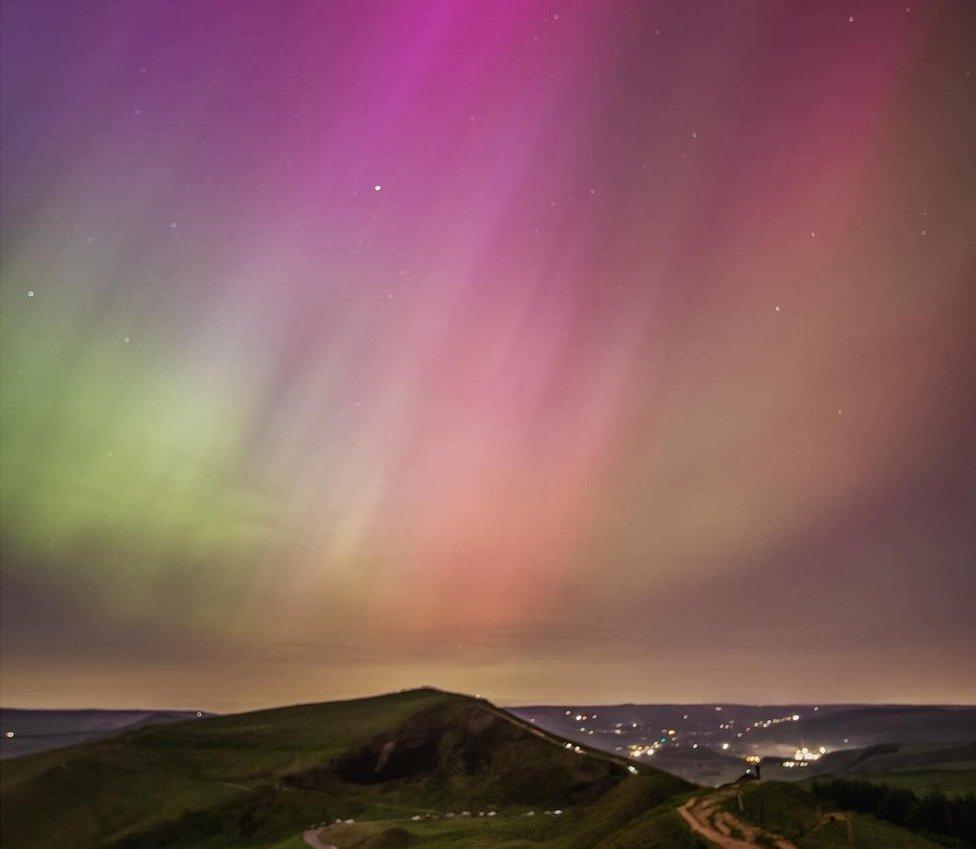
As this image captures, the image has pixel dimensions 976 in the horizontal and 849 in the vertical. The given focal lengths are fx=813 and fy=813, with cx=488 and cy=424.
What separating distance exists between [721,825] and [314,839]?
64333mm

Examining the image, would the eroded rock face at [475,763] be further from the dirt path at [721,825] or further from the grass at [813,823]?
the grass at [813,823]

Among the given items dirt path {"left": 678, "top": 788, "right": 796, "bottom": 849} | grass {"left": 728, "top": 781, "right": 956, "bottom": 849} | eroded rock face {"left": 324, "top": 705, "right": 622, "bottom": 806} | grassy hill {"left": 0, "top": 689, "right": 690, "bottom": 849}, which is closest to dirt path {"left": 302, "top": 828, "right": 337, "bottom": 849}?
grassy hill {"left": 0, "top": 689, "right": 690, "bottom": 849}

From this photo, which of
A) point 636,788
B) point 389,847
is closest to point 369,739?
point 389,847

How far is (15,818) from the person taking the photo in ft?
477

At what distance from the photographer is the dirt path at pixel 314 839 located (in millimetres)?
98794

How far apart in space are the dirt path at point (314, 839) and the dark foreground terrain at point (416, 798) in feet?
1.61

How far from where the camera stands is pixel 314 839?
4171 inches

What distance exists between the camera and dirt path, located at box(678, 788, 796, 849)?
5666cm

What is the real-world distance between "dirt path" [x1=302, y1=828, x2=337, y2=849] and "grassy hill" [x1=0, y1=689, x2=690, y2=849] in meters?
8.24

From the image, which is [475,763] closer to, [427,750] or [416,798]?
[416,798]

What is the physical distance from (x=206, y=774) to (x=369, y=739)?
33.2 meters

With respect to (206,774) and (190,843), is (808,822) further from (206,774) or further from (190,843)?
(206,774)

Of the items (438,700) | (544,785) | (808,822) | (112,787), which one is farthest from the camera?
(438,700)

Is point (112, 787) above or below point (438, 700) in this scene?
below
